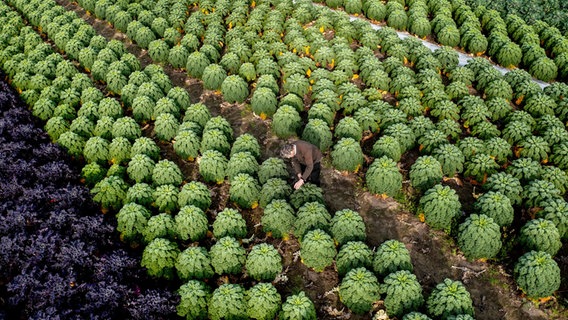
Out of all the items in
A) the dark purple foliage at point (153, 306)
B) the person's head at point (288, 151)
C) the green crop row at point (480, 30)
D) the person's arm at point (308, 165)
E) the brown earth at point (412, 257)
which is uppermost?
Answer: the green crop row at point (480, 30)

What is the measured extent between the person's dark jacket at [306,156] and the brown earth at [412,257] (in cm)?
179

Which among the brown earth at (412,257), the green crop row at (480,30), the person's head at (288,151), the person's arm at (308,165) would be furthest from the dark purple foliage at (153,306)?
the green crop row at (480,30)

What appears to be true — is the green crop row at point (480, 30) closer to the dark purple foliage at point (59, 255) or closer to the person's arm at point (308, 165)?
the person's arm at point (308, 165)

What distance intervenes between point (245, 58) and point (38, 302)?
11.2 metres

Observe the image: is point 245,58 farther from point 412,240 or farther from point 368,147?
point 412,240

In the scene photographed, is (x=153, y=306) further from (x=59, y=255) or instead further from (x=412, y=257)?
(x=412, y=257)

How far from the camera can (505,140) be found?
47.7ft

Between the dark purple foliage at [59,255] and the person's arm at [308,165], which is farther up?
the person's arm at [308,165]

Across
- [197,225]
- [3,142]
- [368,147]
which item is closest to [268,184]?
[197,225]

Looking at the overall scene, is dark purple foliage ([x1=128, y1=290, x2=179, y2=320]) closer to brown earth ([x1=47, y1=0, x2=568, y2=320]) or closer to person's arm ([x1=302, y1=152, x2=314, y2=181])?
brown earth ([x1=47, y1=0, x2=568, y2=320])

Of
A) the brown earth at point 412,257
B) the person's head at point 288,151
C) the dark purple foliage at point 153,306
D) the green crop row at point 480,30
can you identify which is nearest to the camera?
the dark purple foliage at point 153,306

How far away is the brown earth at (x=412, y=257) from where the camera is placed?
11.5m

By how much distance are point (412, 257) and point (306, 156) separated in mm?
3921

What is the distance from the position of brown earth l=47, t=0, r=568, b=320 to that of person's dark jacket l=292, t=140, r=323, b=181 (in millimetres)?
1794
